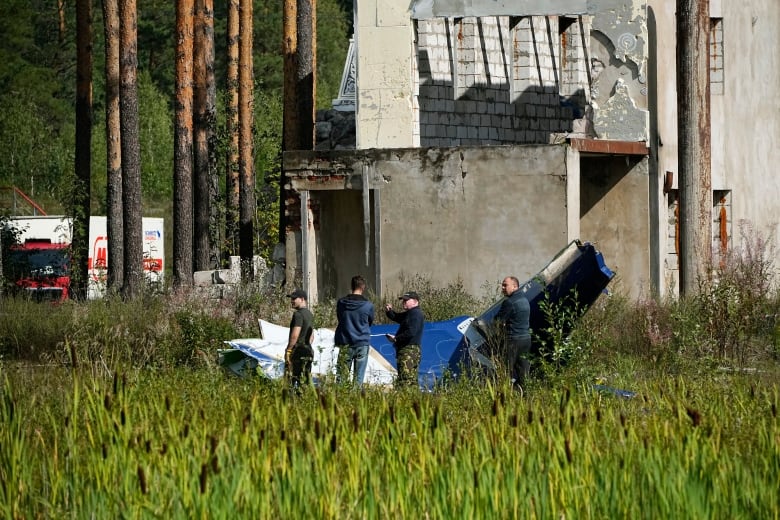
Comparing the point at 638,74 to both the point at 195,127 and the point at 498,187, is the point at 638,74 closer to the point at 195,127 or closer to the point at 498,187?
the point at 498,187

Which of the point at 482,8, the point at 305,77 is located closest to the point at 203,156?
the point at 305,77

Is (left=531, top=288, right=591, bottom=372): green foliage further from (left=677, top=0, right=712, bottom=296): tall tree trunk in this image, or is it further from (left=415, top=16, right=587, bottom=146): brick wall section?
(left=415, top=16, right=587, bottom=146): brick wall section

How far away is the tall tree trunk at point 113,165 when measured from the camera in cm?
2775

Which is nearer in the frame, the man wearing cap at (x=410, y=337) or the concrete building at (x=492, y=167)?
the man wearing cap at (x=410, y=337)

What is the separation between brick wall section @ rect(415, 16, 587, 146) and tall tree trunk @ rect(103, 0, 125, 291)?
728 centimetres

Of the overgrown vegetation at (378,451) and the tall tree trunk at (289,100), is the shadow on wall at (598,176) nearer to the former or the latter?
the tall tree trunk at (289,100)

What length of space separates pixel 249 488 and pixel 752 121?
20.3m

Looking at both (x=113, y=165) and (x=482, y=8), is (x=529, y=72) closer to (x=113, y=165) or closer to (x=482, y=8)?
(x=482, y=8)

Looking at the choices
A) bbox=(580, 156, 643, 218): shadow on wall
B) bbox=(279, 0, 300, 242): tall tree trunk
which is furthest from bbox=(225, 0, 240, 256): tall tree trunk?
Answer: bbox=(580, 156, 643, 218): shadow on wall

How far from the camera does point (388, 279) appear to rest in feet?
69.8

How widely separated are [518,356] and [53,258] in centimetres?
2263

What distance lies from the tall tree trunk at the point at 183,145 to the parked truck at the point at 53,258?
79 centimetres

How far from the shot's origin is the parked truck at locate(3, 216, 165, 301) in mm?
27406

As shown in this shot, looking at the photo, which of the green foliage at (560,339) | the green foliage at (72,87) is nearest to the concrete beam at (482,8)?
the green foliage at (560,339)
